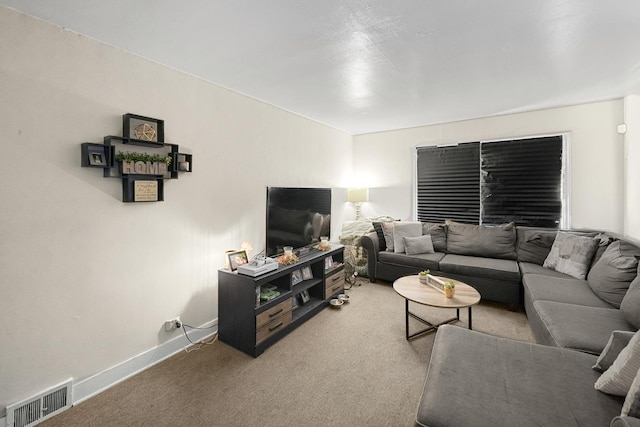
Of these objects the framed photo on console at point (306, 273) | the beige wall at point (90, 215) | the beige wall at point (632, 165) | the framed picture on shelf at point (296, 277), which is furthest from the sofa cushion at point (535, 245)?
the beige wall at point (90, 215)

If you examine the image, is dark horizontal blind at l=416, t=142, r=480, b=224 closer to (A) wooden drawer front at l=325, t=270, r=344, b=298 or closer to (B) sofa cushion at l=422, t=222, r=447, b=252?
(B) sofa cushion at l=422, t=222, r=447, b=252

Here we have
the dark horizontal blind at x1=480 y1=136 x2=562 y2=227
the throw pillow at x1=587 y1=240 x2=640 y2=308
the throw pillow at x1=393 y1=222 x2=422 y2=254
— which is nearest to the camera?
the throw pillow at x1=587 y1=240 x2=640 y2=308

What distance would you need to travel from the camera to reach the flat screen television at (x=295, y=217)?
9.63 ft

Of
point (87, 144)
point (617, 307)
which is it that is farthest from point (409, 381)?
point (87, 144)

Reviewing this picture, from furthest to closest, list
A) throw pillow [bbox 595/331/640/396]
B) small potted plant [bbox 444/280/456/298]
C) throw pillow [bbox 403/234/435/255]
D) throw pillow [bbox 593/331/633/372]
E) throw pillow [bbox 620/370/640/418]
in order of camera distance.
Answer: throw pillow [bbox 403/234/435/255] < small potted plant [bbox 444/280/456/298] < throw pillow [bbox 593/331/633/372] < throw pillow [bbox 595/331/640/396] < throw pillow [bbox 620/370/640/418]

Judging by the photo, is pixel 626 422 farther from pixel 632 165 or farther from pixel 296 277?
pixel 632 165

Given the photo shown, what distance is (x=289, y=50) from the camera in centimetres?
210

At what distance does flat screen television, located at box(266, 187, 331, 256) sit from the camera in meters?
2.94

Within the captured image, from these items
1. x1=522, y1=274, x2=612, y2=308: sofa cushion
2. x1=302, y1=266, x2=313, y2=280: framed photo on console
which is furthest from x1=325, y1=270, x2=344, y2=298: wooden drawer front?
x1=522, y1=274, x2=612, y2=308: sofa cushion

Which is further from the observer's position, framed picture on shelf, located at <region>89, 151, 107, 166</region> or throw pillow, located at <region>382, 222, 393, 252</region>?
throw pillow, located at <region>382, 222, 393, 252</region>

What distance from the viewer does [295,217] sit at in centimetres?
324

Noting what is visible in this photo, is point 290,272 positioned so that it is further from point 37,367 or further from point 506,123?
point 506,123

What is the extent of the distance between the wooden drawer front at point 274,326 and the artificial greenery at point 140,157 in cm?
158

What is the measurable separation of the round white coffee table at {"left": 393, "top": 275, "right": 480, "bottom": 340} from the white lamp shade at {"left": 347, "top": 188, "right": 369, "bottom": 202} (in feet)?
7.07
